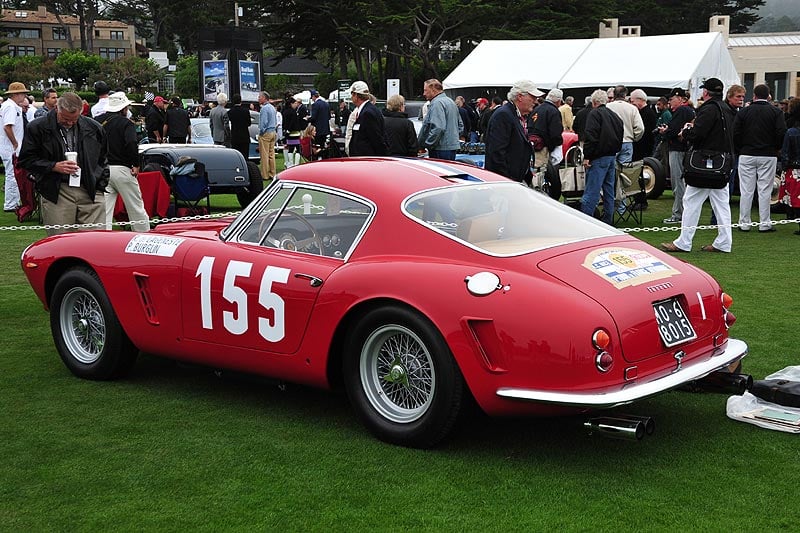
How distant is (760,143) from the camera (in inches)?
495

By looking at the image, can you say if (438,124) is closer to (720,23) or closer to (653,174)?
(653,174)

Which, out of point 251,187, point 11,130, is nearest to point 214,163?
point 251,187

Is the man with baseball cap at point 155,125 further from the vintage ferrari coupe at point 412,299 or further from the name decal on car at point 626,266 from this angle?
the name decal on car at point 626,266

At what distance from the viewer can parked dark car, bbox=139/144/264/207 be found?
1460 centimetres

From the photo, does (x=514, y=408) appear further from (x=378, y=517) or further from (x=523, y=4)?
(x=523, y=4)

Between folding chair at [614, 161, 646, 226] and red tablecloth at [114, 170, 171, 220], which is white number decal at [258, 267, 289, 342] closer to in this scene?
red tablecloth at [114, 170, 171, 220]

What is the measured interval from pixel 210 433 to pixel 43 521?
1227mm

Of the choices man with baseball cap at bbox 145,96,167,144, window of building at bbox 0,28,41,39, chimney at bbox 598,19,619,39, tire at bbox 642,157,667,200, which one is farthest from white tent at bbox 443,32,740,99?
window of building at bbox 0,28,41,39

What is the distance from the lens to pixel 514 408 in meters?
4.37

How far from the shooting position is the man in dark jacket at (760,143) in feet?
40.9

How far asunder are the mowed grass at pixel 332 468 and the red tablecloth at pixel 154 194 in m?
7.34

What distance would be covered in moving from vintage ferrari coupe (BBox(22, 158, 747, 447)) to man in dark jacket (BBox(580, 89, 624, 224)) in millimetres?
6775

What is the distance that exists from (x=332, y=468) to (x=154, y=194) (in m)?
9.59

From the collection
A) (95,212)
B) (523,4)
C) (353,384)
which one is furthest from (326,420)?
(523,4)
